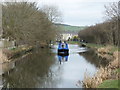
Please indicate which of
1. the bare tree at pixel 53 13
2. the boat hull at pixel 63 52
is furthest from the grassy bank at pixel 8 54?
the bare tree at pixel 53 13

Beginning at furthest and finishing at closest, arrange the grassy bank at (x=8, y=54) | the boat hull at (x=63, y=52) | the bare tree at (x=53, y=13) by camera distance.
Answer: the bare tree at (x=53, y=13) → the boat hull at (x=63, y=52) → the grassy bank at (x=8, y=54)

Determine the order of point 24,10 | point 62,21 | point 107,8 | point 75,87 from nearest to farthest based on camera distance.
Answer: point 75,87
point 107,8
point 24,10
point 62,21

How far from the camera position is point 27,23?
1198 inches

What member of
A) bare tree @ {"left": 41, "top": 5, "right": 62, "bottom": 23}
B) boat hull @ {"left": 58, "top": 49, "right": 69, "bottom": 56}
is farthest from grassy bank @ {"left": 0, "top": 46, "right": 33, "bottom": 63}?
bare tree @ {"left": 41, "top": 5, "right": 62, "bottom": 23}

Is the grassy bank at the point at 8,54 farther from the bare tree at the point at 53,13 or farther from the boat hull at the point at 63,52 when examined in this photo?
the bare tree at the point at 53,13

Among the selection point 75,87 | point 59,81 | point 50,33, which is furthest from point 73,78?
point 50,33

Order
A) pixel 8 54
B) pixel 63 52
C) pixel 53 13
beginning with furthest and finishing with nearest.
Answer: pixel 53 13 → pixel 63 52 → pixel 8 54

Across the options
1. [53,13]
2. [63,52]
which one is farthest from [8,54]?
[53,13]

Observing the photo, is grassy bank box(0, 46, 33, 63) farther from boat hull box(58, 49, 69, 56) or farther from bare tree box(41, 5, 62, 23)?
bare tree box(41, 5, 62, 23)

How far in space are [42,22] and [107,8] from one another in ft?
73.6

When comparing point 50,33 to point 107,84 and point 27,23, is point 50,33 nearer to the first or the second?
point 27,23

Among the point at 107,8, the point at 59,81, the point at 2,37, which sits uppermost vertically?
the point at 107,8

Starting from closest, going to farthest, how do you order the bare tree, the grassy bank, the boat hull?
1. the grassy bank
2. the boat hull
3. the bare tree

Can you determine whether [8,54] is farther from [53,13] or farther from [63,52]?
[53,13]
